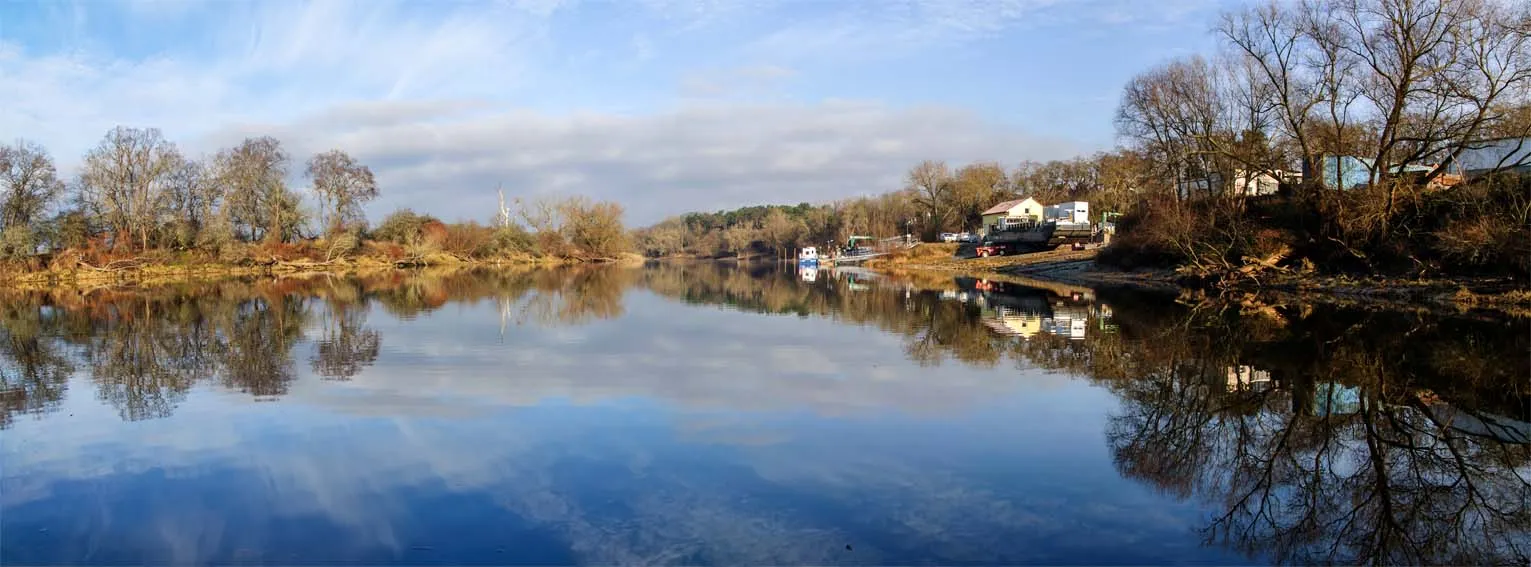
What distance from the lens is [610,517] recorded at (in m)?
5.65

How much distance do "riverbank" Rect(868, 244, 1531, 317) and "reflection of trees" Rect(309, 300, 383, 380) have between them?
22762 mm

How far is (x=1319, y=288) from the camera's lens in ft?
87.2

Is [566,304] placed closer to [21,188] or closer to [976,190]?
[21,188]

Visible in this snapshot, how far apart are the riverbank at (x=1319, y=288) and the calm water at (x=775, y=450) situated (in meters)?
6.55

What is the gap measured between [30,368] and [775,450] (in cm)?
1230

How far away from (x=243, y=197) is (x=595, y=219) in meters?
39.2

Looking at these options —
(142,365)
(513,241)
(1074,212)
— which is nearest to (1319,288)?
(142,365)

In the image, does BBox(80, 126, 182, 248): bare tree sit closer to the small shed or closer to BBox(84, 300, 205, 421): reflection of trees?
BBox(84, 300, 205, 421): reflection of trees

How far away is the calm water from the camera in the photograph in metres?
5.27

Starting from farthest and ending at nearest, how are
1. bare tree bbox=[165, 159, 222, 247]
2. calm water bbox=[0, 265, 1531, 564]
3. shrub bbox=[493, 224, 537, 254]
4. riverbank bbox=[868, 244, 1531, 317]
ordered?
shrub bbox=[493, 224, 537, 254] < bare tree bbox=[165, 159, 222, 247] < riverbank bbox=[868, 244, 1531, 317] < calm water bbox=[0, 265, 1531, 564]

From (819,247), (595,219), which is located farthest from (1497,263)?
(819,247)

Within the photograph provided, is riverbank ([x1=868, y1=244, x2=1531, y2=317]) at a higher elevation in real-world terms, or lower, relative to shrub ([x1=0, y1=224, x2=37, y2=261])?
lower

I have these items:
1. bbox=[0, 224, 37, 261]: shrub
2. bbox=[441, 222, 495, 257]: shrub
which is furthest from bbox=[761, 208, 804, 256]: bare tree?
bbox=[0, 224, 37, 261]: shrub

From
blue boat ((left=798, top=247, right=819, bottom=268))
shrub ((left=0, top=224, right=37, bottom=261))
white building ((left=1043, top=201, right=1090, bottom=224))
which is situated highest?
white building ((left=1043, top=201, right=1090, bottom=224))
